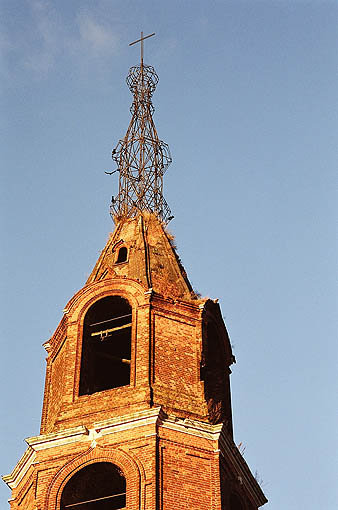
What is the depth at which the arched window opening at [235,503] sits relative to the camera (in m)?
33.2

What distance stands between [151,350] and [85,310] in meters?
2.64

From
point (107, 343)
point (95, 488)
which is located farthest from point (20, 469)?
point (107, 343)

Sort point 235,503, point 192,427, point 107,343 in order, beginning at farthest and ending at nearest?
point 107,343, point 235,503, point 192,427

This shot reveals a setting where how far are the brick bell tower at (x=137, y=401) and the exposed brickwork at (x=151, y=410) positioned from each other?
0.03m

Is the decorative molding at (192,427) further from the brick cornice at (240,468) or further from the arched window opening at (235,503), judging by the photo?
the arched window opening at (235,503)

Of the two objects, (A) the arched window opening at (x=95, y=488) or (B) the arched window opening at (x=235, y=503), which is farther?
(B) the arched window opening at (x=235, y=503)

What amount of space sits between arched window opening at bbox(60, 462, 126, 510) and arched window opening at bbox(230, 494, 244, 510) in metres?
2.58

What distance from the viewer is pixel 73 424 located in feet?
110

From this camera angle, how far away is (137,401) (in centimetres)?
3319

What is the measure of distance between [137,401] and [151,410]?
782 mm

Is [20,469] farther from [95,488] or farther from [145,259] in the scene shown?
[145,259]

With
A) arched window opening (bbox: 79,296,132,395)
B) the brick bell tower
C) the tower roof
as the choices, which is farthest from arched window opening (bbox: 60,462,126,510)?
the tower roof

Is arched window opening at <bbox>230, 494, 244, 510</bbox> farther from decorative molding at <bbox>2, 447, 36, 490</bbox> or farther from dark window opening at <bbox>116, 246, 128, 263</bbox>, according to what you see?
dark window opening at <bbox>116, 246, 128, 263</bbox>

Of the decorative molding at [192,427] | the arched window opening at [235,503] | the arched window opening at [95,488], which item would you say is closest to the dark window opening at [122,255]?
the decorative molding at [192,427]
